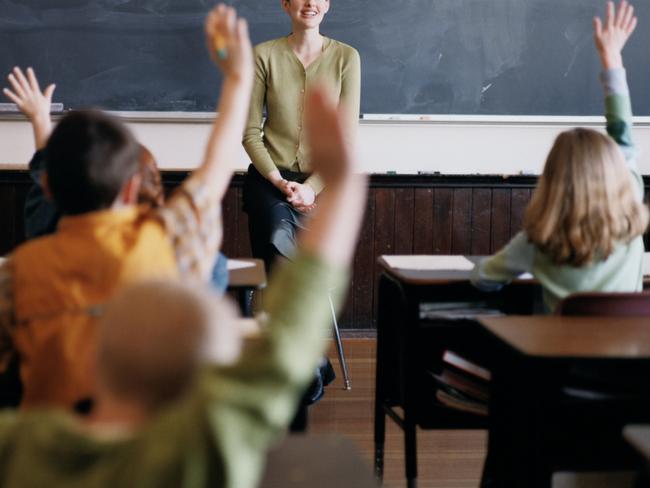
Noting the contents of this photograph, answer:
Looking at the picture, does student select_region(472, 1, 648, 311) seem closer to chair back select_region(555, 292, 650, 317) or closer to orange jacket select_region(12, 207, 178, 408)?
chair back select_region(555, 292, 650, 317)

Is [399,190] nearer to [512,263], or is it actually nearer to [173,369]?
[512,263]

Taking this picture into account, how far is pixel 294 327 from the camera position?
0.82m

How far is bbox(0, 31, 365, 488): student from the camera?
2.45ft

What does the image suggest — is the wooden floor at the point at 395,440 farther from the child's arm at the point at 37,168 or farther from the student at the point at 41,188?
the child's arm at the point at 37,168

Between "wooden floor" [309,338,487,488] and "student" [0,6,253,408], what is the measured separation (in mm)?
1580

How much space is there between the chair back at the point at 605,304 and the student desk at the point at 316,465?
36.9 inches

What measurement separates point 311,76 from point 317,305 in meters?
3.06

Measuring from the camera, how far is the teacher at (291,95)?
3689mm

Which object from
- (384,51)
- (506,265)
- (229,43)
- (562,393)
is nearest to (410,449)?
(506,265)

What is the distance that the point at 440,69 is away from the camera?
4.84 meters

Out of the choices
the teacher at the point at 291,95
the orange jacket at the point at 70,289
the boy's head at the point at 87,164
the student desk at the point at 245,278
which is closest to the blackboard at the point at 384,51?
the teacher at the point at 291,95

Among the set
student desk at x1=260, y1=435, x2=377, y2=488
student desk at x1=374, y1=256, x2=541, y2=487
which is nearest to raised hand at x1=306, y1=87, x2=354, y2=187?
student desk at x1=260, y1=435, x2=377, y2=488

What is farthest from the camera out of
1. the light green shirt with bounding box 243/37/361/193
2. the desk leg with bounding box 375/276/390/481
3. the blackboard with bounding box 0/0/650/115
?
the blackboard with bounding box 0/0/650/115

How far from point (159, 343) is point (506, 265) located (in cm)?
162
